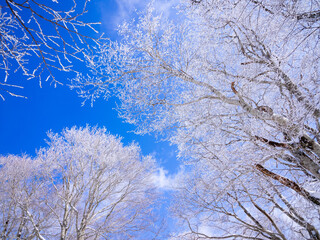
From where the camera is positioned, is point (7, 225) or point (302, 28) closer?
point (302, 28)

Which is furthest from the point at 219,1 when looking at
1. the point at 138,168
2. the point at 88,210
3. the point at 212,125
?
the point at 88,210

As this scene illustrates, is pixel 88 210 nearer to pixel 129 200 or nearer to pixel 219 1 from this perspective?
pixel 129 200

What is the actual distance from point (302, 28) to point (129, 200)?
7760 mm

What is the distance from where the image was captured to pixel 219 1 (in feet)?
9.99

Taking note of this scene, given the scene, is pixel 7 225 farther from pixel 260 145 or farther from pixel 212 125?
pixel 260 145

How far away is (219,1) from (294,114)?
2.21 m

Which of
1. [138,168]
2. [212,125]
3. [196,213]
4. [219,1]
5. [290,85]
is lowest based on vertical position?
[196,213]

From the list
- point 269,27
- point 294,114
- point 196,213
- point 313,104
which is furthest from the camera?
point 196,213

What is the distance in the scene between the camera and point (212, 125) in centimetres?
427

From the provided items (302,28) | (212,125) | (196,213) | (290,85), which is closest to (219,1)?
(302,28)

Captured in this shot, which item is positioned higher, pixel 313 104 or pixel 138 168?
pixel 138 168

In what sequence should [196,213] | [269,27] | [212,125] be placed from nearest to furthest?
[269,27] → [212,125] → [196,213]

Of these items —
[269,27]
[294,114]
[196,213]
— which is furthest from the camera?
[196,213]

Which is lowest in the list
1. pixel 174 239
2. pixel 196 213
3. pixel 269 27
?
pixel 174 239
